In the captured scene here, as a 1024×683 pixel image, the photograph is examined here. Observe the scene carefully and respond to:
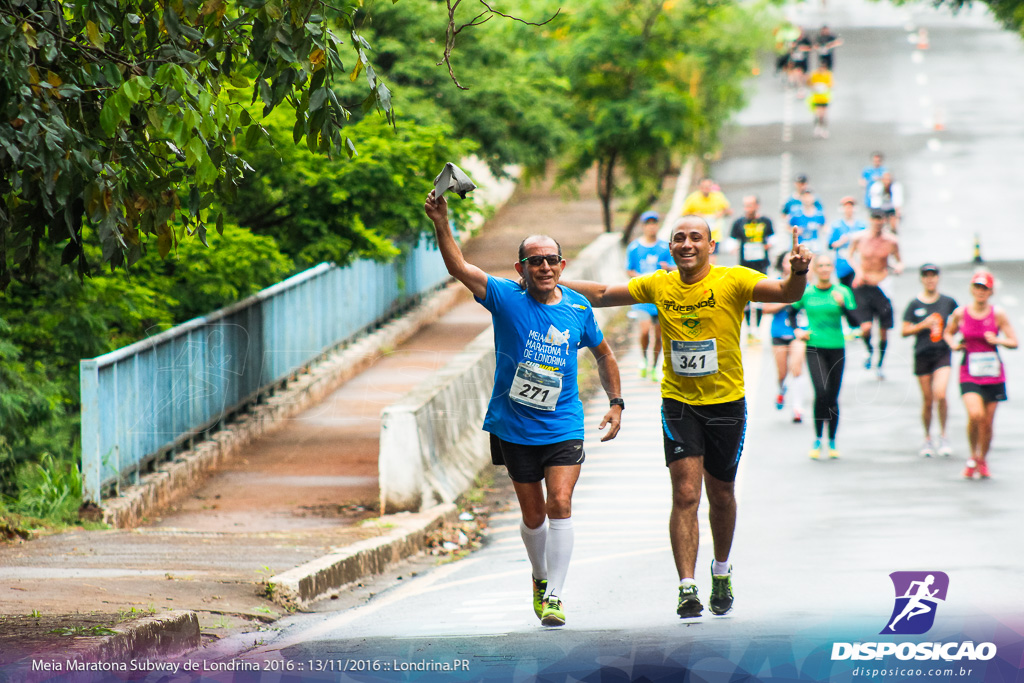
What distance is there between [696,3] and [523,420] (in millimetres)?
23478

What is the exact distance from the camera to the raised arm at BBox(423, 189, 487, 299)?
245 inches

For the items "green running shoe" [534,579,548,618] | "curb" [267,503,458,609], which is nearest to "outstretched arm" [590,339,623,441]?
"green running shoe" [534,579,548,618]

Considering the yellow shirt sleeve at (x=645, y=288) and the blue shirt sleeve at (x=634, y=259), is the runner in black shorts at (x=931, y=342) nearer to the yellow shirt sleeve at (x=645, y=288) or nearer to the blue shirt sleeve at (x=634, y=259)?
the blue shirt sleeve at (x=634, y=259)

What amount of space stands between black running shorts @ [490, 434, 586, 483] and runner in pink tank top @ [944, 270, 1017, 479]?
6.93 metres

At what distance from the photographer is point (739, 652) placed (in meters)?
6.07

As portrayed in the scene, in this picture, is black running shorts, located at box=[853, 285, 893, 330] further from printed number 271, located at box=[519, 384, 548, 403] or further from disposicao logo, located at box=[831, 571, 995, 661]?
printed number 271, located at box=[519, 384, 548, 403]

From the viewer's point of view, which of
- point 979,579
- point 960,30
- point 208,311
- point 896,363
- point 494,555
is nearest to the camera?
point 979,579

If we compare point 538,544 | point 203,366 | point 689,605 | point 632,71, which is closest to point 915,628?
point 689,605

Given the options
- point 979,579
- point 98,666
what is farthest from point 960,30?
point 98,666

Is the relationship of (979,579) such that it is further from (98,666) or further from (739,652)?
(98,666)

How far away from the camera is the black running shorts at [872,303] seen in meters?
16.0

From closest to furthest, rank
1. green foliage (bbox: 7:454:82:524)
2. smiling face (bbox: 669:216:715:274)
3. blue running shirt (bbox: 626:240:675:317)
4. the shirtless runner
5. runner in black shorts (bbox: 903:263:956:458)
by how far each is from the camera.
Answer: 1. smiling face (bbox: 669:216:715:274)
2. green foliage (bbox: 7:454:82:524)
3. runner in black shorts (bbox: 903:263:956:458)
4. blue running shirt (bbox: 626:240:675:317)
5. the shirtless runner

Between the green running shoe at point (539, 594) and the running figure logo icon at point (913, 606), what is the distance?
5.68 ft

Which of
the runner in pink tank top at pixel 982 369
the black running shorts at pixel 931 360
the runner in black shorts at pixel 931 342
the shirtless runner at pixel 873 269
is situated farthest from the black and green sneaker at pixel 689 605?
the shirtless runner at pixel 873 269
